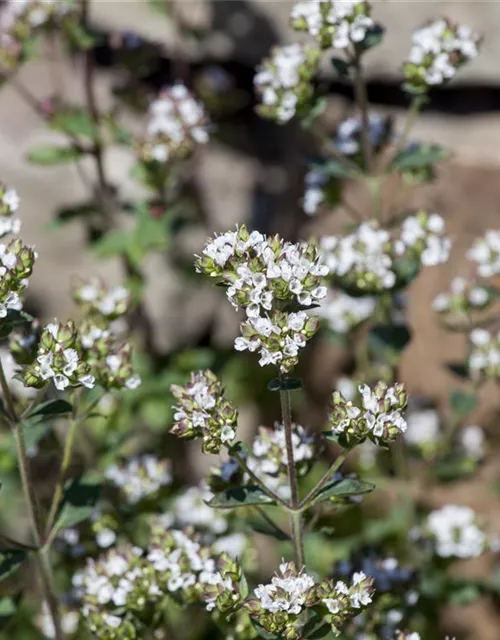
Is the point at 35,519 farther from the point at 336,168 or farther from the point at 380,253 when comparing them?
the point at 336,168

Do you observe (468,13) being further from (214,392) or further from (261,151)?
(214,392)

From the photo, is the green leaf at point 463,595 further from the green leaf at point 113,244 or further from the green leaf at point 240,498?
the green leaf at point 113,244

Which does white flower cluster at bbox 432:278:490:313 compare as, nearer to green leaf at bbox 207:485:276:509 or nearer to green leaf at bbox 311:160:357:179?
green leaf at bbox 311:160:357:179

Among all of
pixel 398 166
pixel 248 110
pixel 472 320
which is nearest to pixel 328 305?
pixel 472 320

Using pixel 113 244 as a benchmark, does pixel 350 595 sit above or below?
below

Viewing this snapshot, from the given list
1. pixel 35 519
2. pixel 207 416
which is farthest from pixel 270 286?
pixel 35 519

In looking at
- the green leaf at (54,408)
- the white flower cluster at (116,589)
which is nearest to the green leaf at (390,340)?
the white flower cluster at (116,589)

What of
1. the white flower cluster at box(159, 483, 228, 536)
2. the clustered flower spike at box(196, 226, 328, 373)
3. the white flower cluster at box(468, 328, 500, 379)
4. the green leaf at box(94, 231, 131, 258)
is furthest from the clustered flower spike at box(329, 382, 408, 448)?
the green leaf at box(94, 231, 131, 258)
